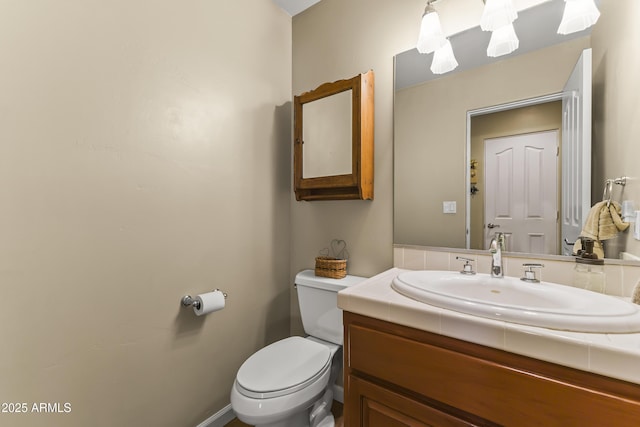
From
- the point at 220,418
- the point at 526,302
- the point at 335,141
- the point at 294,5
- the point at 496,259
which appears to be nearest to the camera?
the point at 526,302

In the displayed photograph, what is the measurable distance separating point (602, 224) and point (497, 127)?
52 cm

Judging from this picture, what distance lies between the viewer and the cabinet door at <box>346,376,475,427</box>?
2.59 feet

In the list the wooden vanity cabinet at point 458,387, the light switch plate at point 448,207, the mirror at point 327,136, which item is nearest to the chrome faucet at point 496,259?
the light switch plate at point 448,207

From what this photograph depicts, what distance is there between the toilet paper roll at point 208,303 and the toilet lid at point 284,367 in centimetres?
30

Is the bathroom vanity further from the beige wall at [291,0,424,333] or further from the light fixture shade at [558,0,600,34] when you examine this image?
the light fixture shade at [558,0,600,34]

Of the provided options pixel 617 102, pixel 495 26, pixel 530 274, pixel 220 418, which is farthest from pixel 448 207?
pixel 220 418

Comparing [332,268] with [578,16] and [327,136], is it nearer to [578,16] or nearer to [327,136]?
[327,136]

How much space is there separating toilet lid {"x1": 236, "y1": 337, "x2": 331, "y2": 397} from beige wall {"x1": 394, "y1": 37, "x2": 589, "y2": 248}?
0.70m

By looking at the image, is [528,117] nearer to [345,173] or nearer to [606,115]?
[606,115]

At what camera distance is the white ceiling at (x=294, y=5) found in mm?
1796

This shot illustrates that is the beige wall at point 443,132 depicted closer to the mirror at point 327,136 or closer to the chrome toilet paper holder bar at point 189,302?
the mirror at point 327,136

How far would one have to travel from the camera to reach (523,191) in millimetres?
1145

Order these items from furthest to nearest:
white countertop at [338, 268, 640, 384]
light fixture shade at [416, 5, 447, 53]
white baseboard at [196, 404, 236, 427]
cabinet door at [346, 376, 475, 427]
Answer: white baseboard at [196, 404, 236, 427] → light fixture shade at [416, 5, 447, 53] → cabinet door at [346, 376, 475, 427] → white countertop at [338, 268, 640, 384]

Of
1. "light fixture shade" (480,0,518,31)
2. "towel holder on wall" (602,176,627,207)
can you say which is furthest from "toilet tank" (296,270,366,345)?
"light fixture shade" (480,0,518,31)
